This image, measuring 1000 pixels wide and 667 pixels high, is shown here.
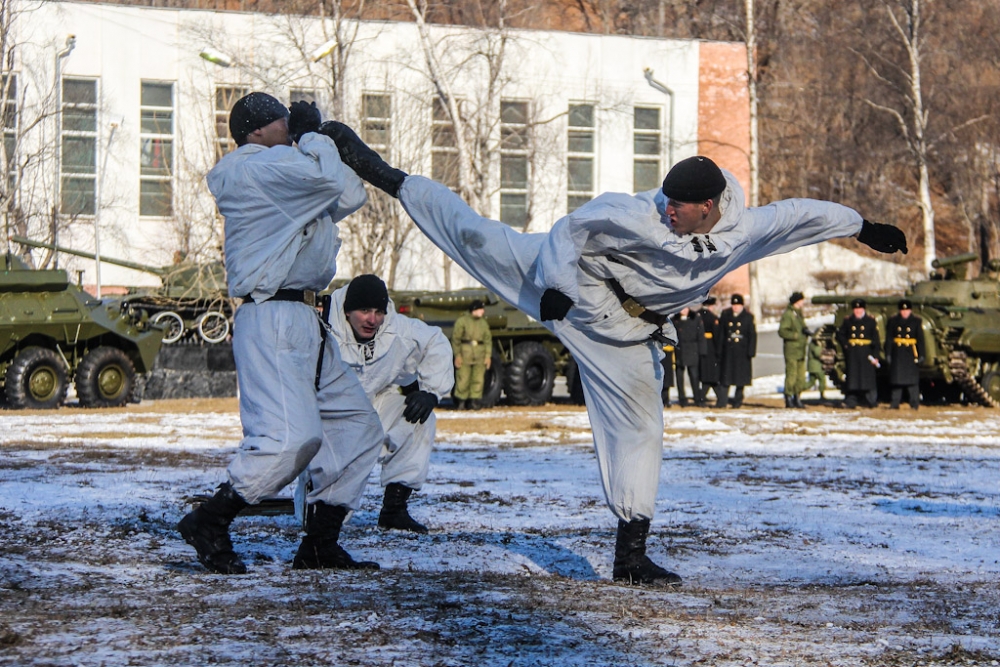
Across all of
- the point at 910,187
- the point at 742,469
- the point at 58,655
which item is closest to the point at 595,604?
the point at 58,655

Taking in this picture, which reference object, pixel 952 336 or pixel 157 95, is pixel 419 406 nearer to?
pixel 952 336

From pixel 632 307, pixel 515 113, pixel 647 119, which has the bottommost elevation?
pixel 632 307

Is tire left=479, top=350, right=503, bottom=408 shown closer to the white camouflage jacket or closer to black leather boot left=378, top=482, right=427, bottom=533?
the white camouflage jacket

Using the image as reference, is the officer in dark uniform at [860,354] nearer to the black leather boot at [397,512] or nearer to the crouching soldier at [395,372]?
the crouching soldier at [395,372]

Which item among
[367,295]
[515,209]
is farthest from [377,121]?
[367,295]

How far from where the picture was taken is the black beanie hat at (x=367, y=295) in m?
8.34

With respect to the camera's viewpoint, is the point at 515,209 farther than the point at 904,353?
Yes

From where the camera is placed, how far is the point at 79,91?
34656mm

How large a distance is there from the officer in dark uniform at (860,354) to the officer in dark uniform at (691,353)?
2.22 meters

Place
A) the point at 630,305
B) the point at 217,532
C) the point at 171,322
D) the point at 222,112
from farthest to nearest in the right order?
the point at 222,112, the point at 171,322, the point at 630,305, the point at 217,532

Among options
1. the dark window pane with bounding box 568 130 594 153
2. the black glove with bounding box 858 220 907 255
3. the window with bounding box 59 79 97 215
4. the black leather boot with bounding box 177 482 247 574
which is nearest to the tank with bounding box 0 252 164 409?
the window with bounding box 59 79 97 215

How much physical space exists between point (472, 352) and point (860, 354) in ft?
19.8

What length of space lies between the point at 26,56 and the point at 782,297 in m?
25.2

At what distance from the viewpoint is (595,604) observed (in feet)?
18.6
